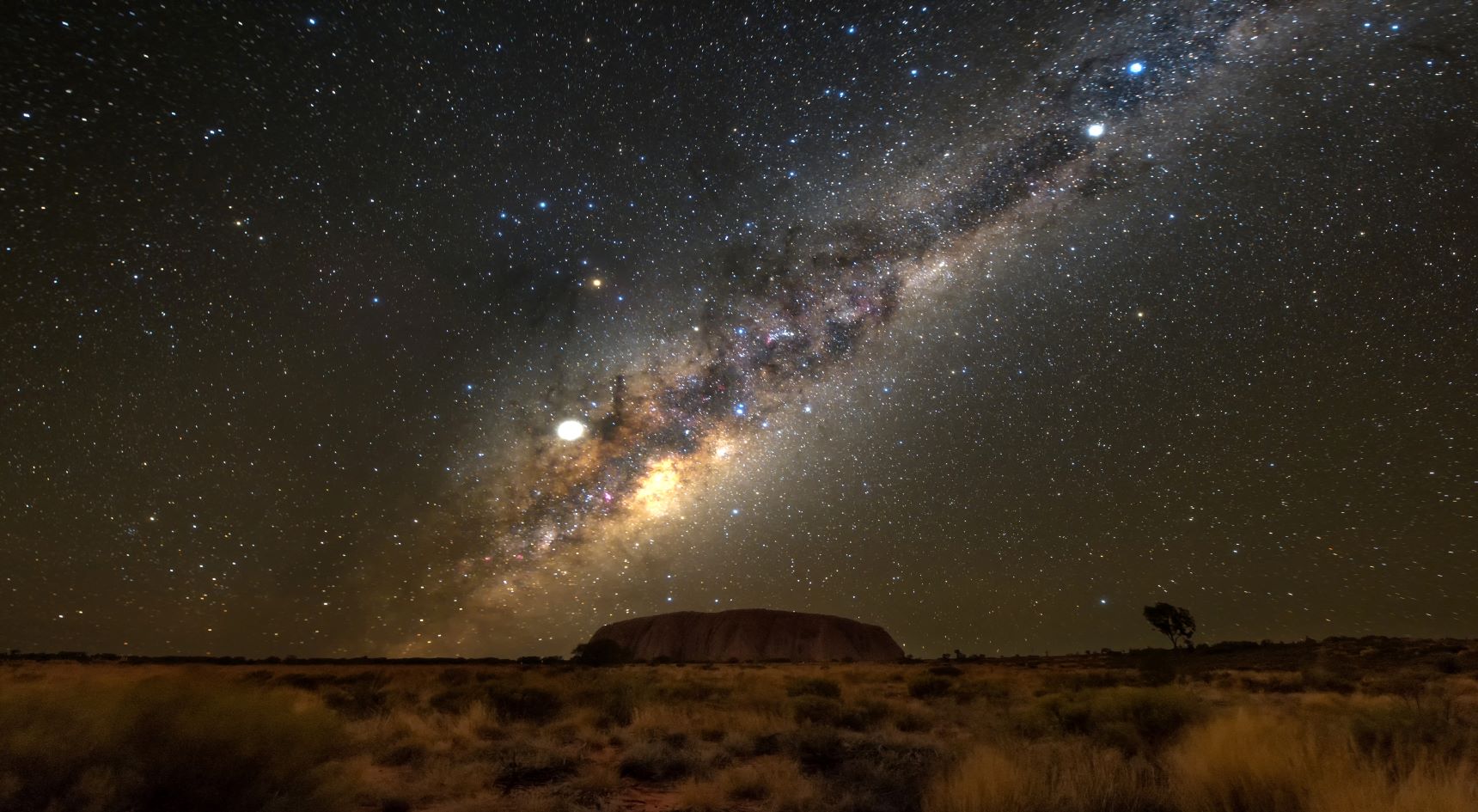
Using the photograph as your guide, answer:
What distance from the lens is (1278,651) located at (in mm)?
36594

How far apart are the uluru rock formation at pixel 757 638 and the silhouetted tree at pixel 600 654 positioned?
40.5 m

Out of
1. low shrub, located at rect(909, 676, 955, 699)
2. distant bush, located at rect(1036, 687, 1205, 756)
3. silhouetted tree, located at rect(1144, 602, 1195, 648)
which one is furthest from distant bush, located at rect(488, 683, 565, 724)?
silhouetted tree, located at rect(1144, 602, 1195, 648)

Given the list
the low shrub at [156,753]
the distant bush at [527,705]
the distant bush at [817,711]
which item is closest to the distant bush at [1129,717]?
the distant bush at [817,711]

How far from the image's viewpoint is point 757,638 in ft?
317

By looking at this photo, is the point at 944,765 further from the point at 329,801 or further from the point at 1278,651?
the point at 1278,651

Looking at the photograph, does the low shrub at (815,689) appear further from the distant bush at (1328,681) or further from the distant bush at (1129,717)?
the distant bush at (1328,681)

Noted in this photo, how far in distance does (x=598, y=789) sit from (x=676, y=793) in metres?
0.98

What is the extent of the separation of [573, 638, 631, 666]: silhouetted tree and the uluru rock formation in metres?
40.5

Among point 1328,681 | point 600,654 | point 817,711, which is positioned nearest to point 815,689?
point 817,711

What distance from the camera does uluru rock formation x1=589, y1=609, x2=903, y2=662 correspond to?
311 ft

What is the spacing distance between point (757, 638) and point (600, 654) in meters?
50.0

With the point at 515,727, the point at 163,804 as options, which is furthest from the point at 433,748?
the point at 163,804

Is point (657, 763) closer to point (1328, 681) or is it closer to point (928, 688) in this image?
point (928, 688)

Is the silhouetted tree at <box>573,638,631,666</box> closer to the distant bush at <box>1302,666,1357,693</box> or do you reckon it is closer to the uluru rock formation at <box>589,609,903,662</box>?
the uluru rock formation at <box>589,609,903,662</box>
